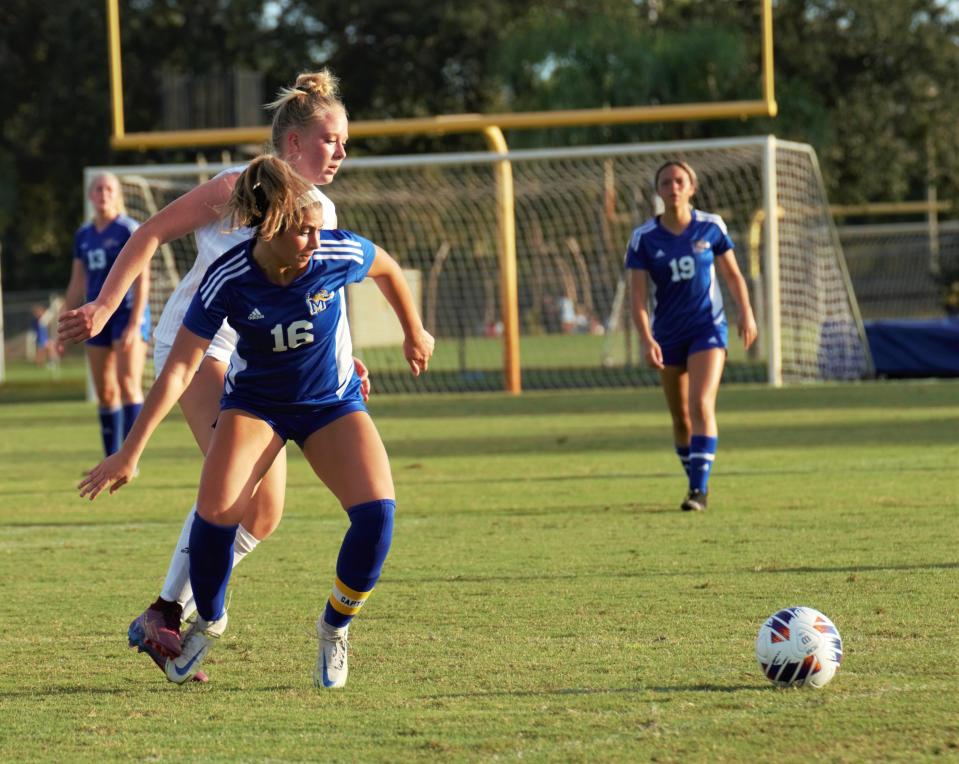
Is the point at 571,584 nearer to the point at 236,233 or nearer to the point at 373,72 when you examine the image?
the point at 236,233

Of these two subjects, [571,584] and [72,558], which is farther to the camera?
[72,558]

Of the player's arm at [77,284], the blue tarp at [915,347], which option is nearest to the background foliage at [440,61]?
the blue tarp at [915,347]

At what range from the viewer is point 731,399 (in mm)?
18719

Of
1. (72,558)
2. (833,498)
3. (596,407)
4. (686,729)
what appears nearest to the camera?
(686,729)

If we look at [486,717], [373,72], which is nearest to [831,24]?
[373,72]

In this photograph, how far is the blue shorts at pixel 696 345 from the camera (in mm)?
9633

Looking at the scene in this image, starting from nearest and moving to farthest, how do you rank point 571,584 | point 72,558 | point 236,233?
1. point 236,233
2. point 571,584
3. point 72,558

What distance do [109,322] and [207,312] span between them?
22.6 ft

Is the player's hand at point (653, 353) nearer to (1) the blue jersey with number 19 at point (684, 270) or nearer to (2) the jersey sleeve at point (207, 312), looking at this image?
(1) the blue jersey with number 19 at point (684, 270)

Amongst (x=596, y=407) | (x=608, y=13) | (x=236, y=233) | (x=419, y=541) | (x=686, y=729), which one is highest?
(x=608, y=13)

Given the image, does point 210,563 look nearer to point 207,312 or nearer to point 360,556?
point 360,556

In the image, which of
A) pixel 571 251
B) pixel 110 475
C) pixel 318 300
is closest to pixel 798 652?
pixel 318 300

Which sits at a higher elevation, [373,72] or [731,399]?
[373,72]

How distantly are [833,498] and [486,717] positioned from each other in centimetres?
549
